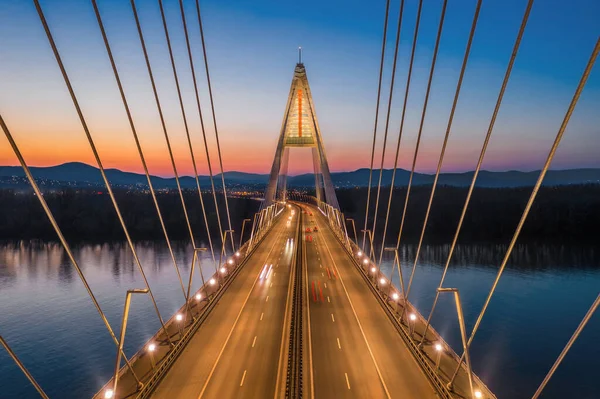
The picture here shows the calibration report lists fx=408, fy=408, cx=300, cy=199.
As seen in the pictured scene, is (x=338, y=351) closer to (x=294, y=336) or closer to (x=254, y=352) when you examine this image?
(x=294, y=336)

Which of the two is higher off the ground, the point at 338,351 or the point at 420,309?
the point at 338,351

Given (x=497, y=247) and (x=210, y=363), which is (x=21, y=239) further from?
(x=497, y=247)

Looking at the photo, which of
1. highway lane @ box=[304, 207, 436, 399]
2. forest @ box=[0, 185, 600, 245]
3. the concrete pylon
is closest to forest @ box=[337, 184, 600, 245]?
forest @ box=[0, 185, 600, 245]

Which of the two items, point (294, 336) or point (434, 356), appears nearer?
point (434, 356)

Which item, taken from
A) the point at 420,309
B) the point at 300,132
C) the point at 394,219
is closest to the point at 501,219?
the point at 394,219

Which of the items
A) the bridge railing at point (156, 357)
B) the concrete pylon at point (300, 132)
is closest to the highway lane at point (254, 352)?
the bridge railing at point (156, 357)

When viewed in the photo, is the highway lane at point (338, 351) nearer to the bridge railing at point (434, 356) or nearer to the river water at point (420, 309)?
the bridge railing at point (434, 356)

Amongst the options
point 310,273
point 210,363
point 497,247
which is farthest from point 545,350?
point 497,247
